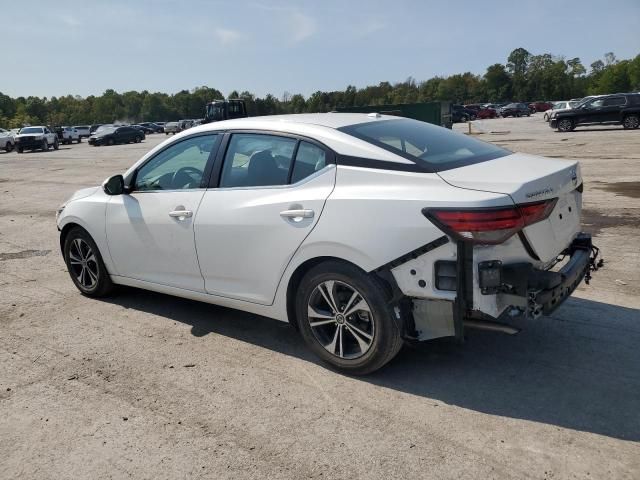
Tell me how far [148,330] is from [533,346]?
3.02 m

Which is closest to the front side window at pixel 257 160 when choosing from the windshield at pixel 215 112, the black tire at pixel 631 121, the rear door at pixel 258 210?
the rear door at pixel 258 210

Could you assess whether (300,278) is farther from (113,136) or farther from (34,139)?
(113,136)

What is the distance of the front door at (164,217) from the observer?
439cm

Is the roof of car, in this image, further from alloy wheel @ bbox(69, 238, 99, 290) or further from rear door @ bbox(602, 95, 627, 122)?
rear door @ bbox(602, 95, 627, 122)

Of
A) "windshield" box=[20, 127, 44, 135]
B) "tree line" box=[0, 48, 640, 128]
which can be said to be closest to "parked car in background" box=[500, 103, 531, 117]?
"tree line" box=[0, 48, 640, 128]

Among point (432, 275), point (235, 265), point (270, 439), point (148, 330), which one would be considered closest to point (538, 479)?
point (432, 275)

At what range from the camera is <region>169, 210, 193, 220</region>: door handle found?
4.32 m

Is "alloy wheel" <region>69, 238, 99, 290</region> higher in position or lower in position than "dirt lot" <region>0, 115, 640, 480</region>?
higher

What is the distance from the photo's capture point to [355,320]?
3.60 metres

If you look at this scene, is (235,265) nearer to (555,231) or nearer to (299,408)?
(299,408)

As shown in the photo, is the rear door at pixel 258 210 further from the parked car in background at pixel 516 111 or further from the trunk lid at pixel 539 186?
the parked car in background at pixel 516 111

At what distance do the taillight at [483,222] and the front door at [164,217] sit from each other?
6.69ft

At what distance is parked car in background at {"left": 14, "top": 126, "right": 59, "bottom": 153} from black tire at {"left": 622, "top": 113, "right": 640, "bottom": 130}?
3699 cm

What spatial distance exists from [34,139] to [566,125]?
34.5 meters
